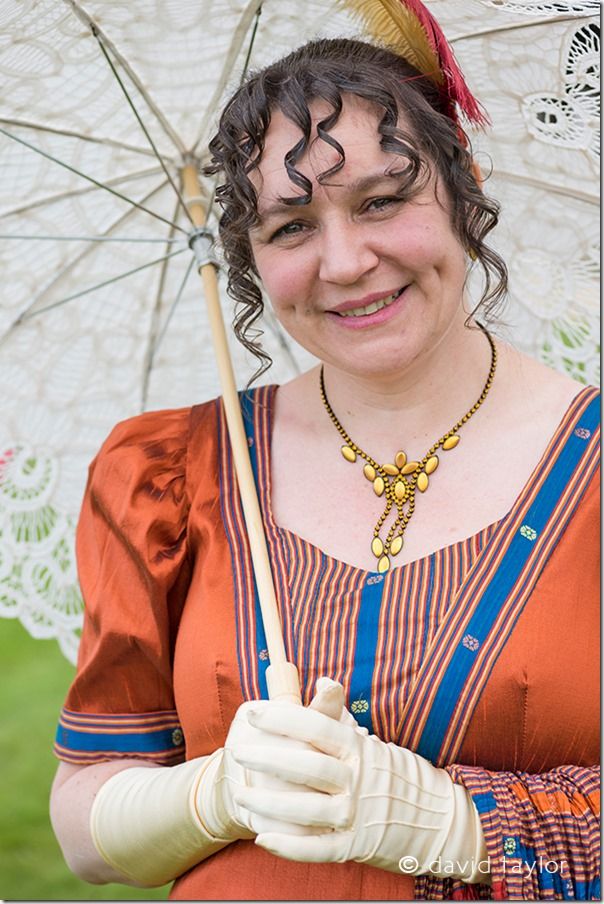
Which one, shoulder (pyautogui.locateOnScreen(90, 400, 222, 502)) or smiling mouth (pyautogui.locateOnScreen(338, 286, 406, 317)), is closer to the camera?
smiling mouth (pyautogui.locateOnScreen(338, 286, 406, 317))

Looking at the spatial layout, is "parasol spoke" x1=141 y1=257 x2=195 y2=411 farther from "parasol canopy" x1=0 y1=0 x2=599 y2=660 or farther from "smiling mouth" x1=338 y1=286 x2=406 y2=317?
"smiling mouth" x1=338 y1=286 x2=406 y2=317

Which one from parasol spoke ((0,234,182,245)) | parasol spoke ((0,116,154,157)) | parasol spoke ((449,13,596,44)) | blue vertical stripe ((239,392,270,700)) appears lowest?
blue vertical stripe ((239,392,270,700))

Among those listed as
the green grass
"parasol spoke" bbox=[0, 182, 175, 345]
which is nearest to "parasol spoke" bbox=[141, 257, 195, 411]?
"parasol spoke" bbox=[0, 182, 175, 345]

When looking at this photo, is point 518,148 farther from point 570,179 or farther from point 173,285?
point 173,285

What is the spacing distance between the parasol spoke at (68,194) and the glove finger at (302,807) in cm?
119

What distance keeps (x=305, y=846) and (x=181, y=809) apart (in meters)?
0.27

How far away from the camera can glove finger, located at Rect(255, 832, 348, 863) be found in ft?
5.11

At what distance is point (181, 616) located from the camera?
2.01m

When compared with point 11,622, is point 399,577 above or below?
above

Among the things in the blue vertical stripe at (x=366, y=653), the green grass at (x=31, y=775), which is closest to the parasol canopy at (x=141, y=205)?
the blue vertical stripe at (x=366, y=653)

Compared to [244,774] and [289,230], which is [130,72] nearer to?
[289,230]

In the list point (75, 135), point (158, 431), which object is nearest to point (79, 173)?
point (75, 135)

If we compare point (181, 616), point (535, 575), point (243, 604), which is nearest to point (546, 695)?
point (535, 575)

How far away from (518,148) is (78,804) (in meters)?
1.38
